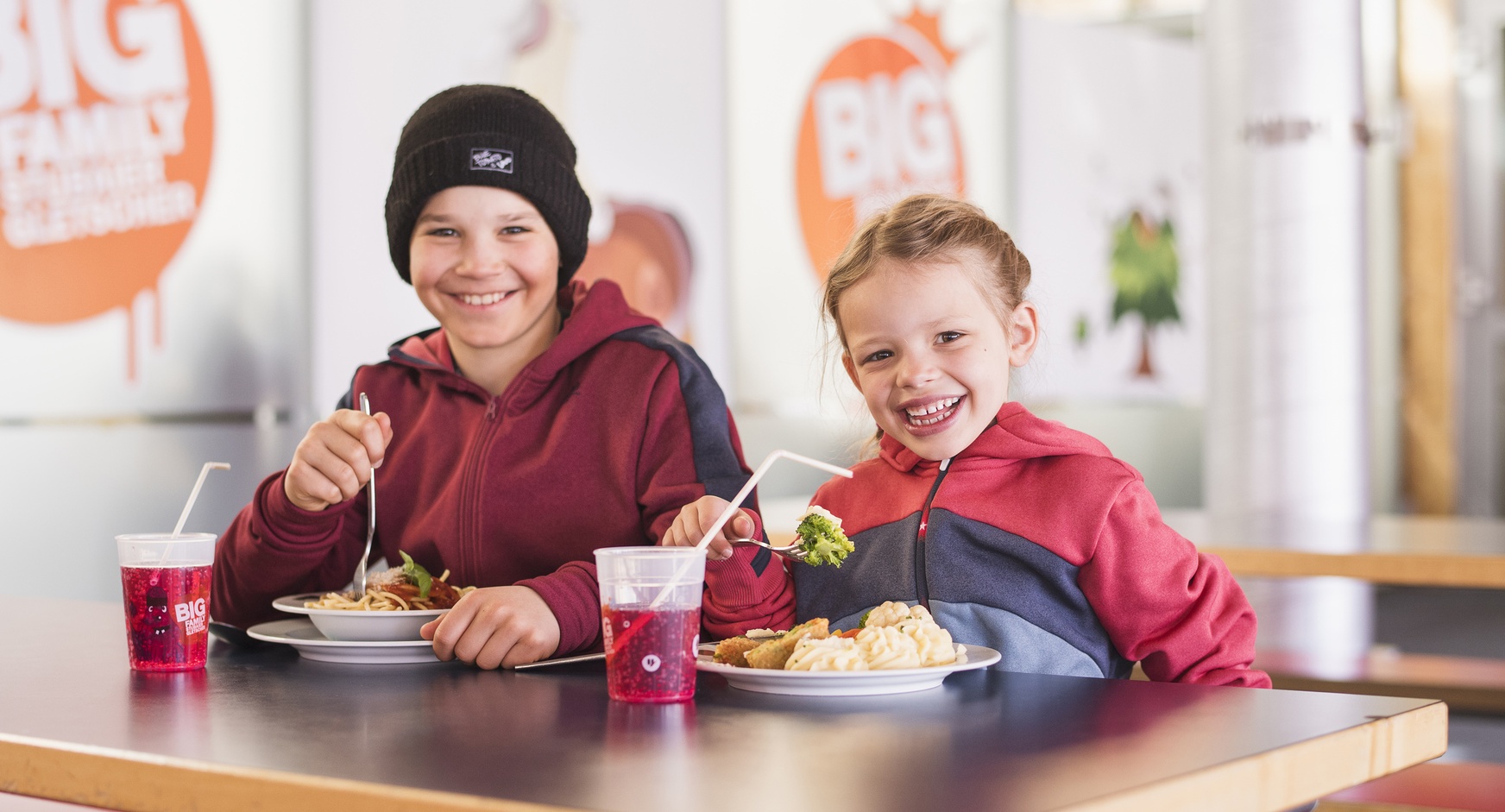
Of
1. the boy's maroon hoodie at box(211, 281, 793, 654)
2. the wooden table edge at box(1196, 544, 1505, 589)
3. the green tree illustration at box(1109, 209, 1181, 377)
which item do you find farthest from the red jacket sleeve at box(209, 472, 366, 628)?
the green tree illustration at box(1109, 209, 1181, 377)

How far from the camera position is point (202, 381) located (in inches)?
132

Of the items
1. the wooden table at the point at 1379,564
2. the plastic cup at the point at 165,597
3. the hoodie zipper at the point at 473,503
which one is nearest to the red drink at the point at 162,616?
the plastic cup at the point at 165,597

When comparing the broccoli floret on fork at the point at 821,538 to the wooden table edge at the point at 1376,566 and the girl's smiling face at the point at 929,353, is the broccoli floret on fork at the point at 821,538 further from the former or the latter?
the wooden table edge at the point at 1376,566

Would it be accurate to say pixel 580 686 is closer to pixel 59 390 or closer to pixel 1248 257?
pixel 59 390

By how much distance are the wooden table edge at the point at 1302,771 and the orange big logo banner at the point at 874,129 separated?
3.98 m

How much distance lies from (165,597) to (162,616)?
16 millimetres

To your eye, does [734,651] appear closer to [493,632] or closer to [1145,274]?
[493,632]

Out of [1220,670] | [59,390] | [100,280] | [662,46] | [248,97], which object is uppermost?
[662,46]

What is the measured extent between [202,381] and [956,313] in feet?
7.60

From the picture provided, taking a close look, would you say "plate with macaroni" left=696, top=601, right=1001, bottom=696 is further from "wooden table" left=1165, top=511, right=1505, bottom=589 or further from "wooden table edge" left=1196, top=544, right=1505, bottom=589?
"wooden table" left=1165, top=511, right=1505, bottom=589

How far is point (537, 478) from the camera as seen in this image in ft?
5.41

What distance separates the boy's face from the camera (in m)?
1.68

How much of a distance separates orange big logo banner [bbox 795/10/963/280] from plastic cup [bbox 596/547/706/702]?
396cm

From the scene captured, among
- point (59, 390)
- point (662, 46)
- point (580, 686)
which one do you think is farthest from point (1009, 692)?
point (662, 46)
